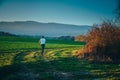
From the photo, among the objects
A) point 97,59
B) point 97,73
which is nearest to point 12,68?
point 97,73

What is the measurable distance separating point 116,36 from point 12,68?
1242 centimetres

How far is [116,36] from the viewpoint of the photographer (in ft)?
90.3

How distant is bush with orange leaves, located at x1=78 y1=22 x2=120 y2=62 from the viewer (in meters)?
26.8

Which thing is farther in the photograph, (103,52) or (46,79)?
(103,52)

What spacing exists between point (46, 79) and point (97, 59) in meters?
11.0

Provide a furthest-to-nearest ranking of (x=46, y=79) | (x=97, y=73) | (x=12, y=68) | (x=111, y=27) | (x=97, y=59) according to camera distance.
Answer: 1. (x=111, y=27)
2. (x=97, y=59)
3. (x=12, y=68)
4. (x=97, y=73)
5. (x=46, y=79)

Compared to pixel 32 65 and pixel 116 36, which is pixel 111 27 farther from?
pixel 32 65

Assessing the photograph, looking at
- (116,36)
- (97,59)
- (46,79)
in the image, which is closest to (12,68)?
(46,79)

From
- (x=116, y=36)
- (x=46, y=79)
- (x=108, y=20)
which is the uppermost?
(x=108, y=20)

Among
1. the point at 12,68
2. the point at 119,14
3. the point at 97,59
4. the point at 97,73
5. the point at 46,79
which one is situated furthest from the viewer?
the point at 119,14

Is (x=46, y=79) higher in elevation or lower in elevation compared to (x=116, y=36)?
lower

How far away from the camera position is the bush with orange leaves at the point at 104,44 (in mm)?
26767

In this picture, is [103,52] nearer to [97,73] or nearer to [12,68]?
[97,73]

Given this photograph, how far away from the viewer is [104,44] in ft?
89.7
